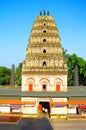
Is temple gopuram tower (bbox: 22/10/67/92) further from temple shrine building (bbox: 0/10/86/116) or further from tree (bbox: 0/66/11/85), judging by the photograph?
tree (bbox: 0/66/11/85)

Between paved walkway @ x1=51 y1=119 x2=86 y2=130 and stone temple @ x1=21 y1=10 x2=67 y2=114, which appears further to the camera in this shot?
stone temple @ x1=21 y1=10 x2=67 y2=114

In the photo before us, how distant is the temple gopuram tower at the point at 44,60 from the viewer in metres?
43.4

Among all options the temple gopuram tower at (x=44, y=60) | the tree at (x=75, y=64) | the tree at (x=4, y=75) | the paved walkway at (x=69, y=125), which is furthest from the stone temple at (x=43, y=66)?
the tree at (x=4, y=75)

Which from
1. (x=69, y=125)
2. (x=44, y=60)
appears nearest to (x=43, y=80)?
(x=44, y=60)

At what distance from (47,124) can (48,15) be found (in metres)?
36.3

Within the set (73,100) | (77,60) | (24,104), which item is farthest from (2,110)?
(77,60)

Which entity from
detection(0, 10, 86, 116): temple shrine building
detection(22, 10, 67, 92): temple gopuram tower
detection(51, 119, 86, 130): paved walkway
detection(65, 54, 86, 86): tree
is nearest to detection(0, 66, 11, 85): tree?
detection(65, 54, 86, 86): tree

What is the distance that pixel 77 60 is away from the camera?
226 feet

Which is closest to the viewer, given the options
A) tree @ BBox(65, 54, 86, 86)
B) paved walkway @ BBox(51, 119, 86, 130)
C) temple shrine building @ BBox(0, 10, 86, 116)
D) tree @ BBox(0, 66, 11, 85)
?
paved walkway @ BBox(51, 119, 86, 130)

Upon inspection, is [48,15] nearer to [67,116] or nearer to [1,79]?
[67,116]

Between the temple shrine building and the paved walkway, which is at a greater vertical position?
the temple shrine building

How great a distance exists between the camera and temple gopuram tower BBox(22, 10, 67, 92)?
1710 inches

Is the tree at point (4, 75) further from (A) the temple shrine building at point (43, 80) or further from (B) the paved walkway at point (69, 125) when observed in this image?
(B) the paved walkway at point (69, 125)

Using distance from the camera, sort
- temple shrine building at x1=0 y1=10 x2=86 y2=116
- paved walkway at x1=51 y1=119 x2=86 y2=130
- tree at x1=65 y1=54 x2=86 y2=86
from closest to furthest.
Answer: paved walkway at x1=51 y1=119 x2=86 y2=130
temple shrine building at x1=0 y1=10 x2=86 y2=116
tree at x1=65 y1=54 x2=86 y2=86
